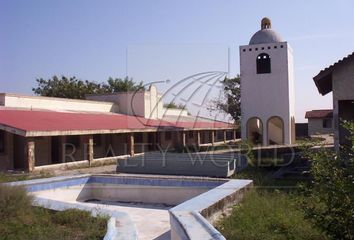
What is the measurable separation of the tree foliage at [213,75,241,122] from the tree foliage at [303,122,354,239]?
39522 mm

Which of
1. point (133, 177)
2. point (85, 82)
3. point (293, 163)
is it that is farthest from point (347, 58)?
point (85, 82)

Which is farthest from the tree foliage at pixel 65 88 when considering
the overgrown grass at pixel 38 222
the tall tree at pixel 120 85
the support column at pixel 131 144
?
the overgrown grass at pixel 38 222

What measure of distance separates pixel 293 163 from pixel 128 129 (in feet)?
31.5

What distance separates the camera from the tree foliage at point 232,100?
44.8 metres

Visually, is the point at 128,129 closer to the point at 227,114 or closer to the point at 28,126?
the point at 28,126

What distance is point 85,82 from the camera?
47344 millimetres

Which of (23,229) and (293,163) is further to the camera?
(293,163)

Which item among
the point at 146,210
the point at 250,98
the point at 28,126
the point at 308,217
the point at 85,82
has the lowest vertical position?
the point at 146,210

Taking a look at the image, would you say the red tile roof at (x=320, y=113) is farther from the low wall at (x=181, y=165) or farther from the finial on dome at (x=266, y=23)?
the low wall at (x=181, y=165)

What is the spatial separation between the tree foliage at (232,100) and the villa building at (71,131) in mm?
11911

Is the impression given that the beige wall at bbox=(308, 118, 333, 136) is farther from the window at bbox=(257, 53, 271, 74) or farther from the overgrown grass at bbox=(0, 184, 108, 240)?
the overgrown grass at bbox=(0, 184, 108, 240)

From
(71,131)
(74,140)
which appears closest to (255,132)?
(74,140)

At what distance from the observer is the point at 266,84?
27.0 meters

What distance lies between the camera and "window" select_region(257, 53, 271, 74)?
27.0 m
